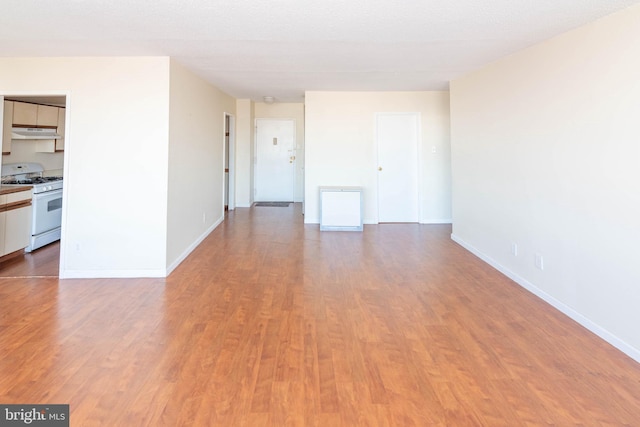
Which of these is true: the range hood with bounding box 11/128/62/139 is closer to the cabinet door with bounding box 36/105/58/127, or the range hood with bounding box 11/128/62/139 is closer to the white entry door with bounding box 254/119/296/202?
the cabinet door with bounding box 36/105/58/127

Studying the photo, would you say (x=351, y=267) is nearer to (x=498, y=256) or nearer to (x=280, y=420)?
(x=498, y=256)

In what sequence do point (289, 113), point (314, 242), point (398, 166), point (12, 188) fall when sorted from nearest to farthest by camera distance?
point (12, 188) < point (314, 242) < point (398, 166) < point (289, 113)

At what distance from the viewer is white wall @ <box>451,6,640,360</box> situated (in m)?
2.32

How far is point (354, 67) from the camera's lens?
4.20m

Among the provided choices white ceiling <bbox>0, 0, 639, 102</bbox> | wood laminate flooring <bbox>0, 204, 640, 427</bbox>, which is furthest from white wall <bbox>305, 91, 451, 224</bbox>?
wood laminate flooring <bbox>0, 204, 640, 427</bbox>

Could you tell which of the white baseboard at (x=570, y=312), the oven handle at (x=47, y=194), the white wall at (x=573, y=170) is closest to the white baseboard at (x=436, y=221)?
the white baseboard at (x=570, y=312)

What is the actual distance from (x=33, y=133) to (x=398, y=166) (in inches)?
209

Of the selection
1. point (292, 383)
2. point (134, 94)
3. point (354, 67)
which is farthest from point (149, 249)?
point (354, 67)

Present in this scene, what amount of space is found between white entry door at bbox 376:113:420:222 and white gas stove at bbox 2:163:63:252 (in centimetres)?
477

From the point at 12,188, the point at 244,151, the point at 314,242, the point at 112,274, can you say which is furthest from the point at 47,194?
the point at 244,151

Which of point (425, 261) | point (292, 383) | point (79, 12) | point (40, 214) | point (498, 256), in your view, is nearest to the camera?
point (292, 383)

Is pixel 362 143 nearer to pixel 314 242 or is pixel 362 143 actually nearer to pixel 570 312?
pixel 314 242

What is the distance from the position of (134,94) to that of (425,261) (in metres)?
3.50

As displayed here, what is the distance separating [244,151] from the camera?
788 cm
